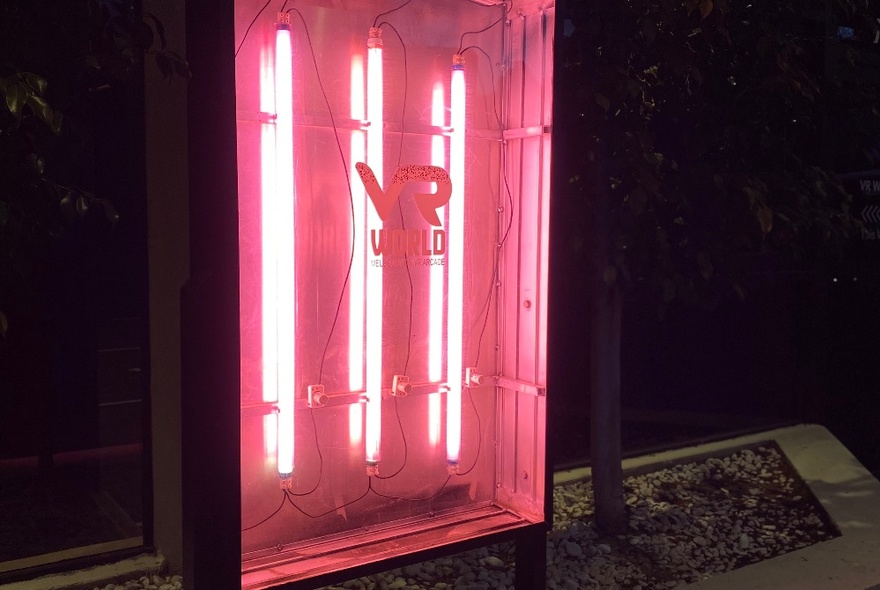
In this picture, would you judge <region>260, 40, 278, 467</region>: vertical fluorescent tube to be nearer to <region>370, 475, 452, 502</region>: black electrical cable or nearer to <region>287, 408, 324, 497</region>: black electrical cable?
<region>287, 408, 324, 497</region>: black electrical cable

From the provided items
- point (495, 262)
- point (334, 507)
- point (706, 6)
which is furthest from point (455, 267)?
point (706, 6)

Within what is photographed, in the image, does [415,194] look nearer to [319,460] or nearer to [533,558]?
[319,460]

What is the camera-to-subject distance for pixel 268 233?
118 inches

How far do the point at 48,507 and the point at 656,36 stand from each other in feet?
14.4

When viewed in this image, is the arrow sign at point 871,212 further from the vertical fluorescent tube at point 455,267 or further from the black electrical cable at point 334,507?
the black electrical cable at point 334,507

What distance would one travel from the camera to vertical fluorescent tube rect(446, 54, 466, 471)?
3.46 m

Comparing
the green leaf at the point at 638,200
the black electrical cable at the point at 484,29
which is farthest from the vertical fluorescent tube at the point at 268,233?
the green leaf at the point at 638,200

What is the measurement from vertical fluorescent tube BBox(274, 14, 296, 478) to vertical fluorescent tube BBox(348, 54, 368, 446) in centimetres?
29

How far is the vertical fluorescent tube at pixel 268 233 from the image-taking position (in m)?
2.96

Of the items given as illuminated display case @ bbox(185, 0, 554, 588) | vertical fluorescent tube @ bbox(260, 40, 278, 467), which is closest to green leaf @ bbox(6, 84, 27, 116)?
illuminated display case @ bbox(185, 0, 554, 588)

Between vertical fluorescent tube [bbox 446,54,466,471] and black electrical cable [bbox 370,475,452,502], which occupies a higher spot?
vertical fluorescent tube [bbox 446,54,466,471]

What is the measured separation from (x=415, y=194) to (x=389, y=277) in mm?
363

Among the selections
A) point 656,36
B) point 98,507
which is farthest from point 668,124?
point 98,507

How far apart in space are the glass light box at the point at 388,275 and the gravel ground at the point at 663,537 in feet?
2.45
